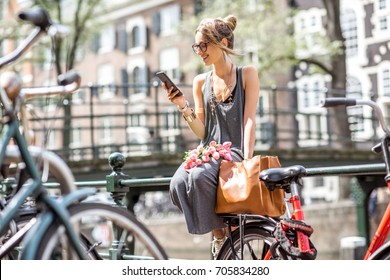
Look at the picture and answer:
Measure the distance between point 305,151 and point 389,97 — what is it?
82.8 inches

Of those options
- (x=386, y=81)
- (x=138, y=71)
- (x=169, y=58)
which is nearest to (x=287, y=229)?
(x=386, y=81)

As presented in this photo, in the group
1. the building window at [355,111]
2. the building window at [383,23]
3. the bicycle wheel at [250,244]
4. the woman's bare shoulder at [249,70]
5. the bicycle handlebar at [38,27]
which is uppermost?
the building window at [383,23]

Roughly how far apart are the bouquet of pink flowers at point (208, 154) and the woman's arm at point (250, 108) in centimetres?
5

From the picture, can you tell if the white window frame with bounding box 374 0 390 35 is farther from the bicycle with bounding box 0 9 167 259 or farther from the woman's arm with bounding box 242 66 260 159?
the bicycle with bounding box 0 9 167 259

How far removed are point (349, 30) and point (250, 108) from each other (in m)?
10.3

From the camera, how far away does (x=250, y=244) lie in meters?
2.20

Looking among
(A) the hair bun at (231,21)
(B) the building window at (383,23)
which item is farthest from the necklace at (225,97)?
(B) the building window at (383,23)

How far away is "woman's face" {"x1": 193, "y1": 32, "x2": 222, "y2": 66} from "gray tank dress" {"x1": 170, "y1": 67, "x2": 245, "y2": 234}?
0.24ft

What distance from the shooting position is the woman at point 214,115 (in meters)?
2.21

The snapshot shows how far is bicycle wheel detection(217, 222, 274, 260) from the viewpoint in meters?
2.13

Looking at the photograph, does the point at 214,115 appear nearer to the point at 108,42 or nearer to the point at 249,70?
the point at 249,70

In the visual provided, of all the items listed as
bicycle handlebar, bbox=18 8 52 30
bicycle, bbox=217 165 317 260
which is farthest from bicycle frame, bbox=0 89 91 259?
bicycle, bbox=217 165 317 260

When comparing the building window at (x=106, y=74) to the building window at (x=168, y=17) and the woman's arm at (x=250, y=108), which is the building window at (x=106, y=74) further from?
the woman's arm at (x=250, y=108)
